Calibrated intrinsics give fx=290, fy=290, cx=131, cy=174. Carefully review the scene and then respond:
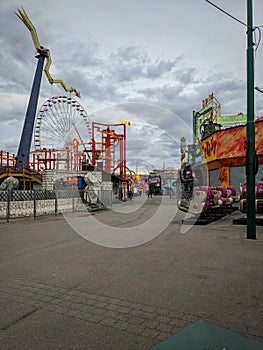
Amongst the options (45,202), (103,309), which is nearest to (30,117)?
(45,202)

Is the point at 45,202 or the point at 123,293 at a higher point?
the point at 45,202

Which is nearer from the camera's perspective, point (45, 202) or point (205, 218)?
point (205, 218)

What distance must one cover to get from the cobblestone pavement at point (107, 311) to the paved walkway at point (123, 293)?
11mm

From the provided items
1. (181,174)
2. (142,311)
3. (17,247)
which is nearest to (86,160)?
(181,174)

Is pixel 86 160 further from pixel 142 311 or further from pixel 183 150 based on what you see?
pixel 142 311

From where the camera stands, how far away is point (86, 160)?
98.4 feet

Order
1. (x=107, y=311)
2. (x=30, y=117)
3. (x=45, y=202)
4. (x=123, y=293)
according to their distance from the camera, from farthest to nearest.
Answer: (x=30, y=117) → (x=45, y=202) → (x=123, y=293) → (x=107, y=311)

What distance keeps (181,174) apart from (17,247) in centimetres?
882

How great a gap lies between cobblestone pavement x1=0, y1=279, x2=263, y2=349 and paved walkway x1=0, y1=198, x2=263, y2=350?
0.01 metres

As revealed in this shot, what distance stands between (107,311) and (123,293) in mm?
636

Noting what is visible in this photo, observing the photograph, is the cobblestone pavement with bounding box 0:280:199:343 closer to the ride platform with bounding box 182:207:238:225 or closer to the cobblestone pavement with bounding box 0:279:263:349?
the cobblestone pavement with bounding box 0:279:263:349

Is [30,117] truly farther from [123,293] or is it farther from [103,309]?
[103,309]

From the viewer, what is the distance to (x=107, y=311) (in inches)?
142

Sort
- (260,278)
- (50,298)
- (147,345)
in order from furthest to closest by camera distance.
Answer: (260,278), (50,298), (147,345)
